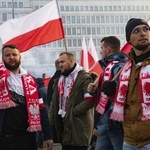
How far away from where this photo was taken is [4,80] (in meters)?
3.28

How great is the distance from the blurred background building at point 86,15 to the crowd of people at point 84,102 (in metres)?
61.4

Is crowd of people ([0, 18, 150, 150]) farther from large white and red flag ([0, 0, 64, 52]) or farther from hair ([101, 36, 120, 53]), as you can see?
large white and red flag ([0, 0, 64, 52])

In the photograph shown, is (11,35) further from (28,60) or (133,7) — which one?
(133,7)

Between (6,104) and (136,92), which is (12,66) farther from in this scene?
(136,92)

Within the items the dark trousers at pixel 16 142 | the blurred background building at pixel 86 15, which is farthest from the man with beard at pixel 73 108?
the blurred background building at pixel 86 15

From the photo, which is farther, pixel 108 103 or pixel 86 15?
pixel 86 15

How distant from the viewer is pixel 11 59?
3.35 m

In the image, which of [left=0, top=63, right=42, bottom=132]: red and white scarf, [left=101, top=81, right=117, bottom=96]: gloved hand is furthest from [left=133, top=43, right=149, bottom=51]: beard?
[left=0, top=63, right=42, bottom=132]: red and white scarf

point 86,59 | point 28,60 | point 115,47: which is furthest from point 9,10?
point 115,47

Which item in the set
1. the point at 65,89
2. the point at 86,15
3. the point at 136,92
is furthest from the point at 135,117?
the point at 86,15

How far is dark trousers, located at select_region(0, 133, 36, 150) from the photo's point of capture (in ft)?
10.7

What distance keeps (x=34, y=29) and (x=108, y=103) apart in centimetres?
324

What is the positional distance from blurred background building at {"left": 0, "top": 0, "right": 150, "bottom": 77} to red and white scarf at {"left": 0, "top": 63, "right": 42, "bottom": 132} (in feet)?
204

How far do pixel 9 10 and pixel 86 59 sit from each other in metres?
59.5
